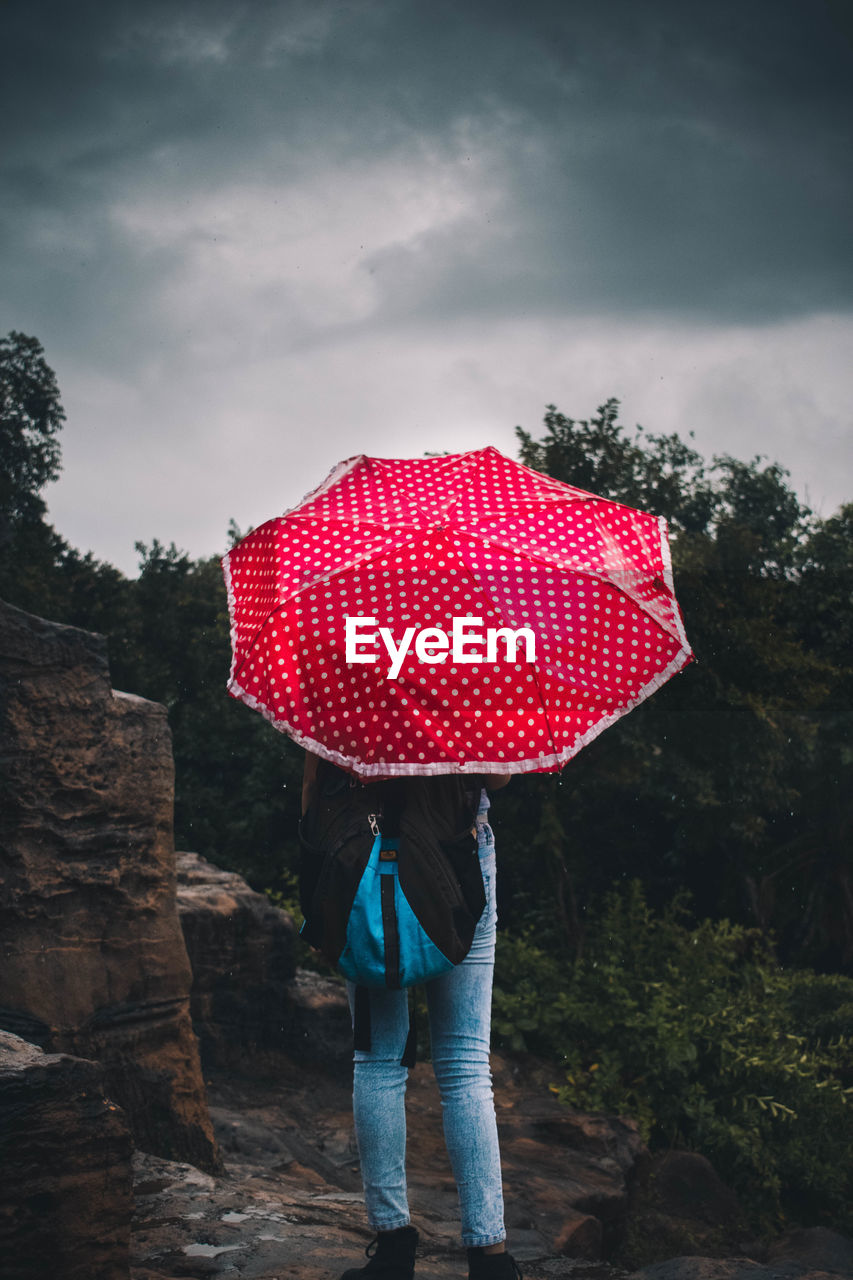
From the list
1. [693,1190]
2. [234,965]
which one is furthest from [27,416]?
[693,1190]

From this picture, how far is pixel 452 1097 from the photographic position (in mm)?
2174

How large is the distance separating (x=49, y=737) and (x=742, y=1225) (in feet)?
14.6

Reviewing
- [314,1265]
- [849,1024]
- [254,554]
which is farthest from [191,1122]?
[849,1024]

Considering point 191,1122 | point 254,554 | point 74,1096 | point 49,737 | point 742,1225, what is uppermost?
point 254,554

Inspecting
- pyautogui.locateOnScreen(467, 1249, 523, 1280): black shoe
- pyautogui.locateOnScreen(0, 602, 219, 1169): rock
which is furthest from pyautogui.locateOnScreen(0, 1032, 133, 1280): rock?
pyautogui.locateOnScreen(0, 602, 219, 1169): rock

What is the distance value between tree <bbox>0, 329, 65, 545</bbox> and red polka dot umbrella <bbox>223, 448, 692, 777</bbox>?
34.6 ft

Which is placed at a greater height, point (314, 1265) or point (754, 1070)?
point (314, 1265)

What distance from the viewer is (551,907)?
9055 millimetres

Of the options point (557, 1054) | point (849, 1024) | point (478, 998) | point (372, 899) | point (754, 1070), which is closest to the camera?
point (372, 899)

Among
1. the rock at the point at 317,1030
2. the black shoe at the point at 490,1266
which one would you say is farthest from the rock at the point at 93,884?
the rock at the point at 317,1030

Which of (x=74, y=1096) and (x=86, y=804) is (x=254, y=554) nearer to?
(x=74, y=1096)

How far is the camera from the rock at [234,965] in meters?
6.15

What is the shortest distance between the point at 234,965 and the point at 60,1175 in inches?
166

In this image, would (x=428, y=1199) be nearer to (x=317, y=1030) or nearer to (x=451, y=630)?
(x=317, y=1030)
